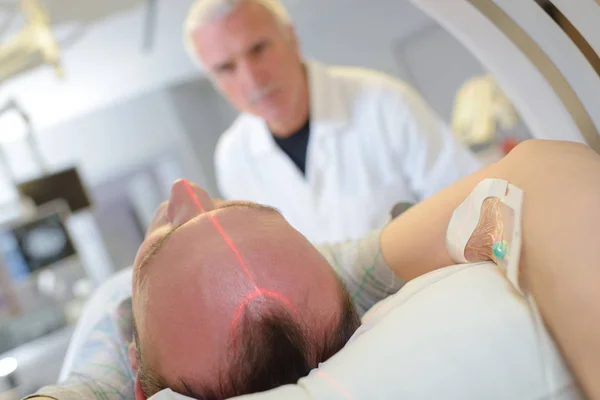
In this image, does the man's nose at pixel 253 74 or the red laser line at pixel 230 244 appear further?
the man's nose at pixel 253 74

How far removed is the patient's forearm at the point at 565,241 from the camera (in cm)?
27

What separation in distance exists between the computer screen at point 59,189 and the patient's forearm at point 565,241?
2.43 metres

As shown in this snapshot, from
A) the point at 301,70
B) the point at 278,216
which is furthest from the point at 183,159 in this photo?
the point at 278,216

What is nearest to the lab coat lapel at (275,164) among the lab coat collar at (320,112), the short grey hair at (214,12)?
the lab coat collar at (320,112)

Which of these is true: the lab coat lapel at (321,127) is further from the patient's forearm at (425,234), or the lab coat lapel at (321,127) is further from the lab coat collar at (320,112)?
the patient's forearm at (425,234)

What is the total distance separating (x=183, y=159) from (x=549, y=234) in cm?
420

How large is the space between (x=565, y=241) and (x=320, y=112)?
102 cm

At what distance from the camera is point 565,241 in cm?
29

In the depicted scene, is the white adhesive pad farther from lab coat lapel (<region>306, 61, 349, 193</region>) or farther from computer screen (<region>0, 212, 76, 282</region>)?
computer screen (<region>0, 212, 76, 282</region>)

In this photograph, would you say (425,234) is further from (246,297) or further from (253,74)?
(253,74)

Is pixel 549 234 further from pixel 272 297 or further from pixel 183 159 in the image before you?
pixel 183 159

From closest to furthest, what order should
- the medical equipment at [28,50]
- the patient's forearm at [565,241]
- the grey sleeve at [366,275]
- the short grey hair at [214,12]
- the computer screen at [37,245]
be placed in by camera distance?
the patient's forearm at [565,241] < the grey sleeve at [366,275] < the short grey hair at [214,12] < the medical equipment at [28,50] < the computer screen at [37,245]

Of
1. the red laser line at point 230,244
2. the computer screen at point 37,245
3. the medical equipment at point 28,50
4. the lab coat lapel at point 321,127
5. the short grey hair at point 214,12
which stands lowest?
the red laser line at point 230,244

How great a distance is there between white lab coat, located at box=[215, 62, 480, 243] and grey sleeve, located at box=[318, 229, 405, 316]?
0.57 meters
